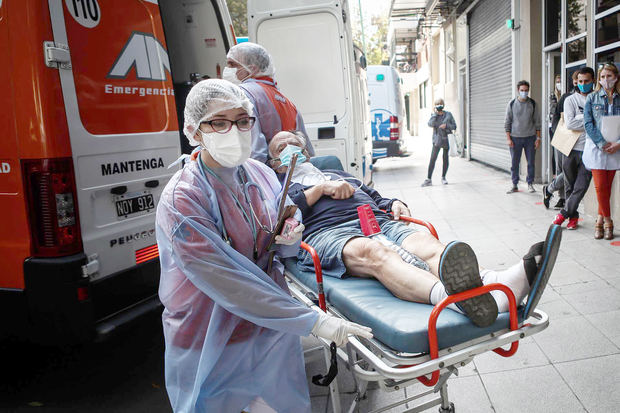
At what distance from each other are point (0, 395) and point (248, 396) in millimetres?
2330

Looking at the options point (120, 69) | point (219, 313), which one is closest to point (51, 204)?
point (120, 69)

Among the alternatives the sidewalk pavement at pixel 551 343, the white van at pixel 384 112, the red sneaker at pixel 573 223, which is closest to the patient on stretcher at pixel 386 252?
the sidewalk pavement at pixel 551 343

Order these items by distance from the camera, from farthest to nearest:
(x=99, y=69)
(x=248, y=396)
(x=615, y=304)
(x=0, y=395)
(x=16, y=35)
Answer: (x=615, y=304) → (x=0, y=395) → (x=99, y=69) → (x=16, y=35) → (x=248, y=396)

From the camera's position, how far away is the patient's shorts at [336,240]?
8.52ft

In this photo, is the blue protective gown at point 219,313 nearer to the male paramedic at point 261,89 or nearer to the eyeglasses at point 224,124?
the eyeglasses at point 224,124

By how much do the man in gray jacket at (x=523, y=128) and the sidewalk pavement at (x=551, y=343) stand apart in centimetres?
158

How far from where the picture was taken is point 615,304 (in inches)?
146

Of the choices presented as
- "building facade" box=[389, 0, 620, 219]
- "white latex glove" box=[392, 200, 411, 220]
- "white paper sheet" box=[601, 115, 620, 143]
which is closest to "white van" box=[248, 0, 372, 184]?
"white paper sheet" box=[601, 115, 620, 143]

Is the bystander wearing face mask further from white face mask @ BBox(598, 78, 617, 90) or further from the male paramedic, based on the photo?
the male paramedic

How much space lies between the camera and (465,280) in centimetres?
186

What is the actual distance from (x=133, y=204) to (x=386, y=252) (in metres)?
1.71

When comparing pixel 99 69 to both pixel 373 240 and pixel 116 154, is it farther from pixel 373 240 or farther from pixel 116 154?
pixel 373 240

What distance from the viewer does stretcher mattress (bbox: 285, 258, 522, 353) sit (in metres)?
1.81

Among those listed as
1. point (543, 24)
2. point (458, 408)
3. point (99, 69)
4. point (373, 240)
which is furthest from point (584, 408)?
A: point (543, 24)
